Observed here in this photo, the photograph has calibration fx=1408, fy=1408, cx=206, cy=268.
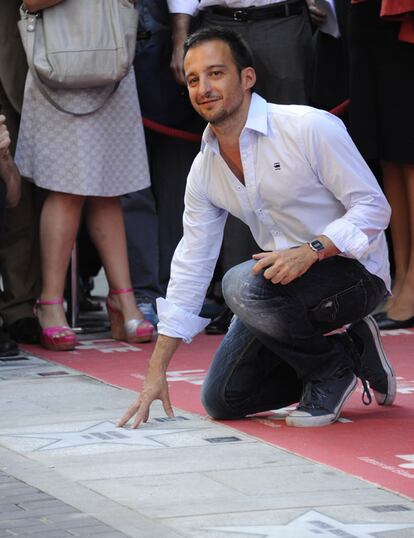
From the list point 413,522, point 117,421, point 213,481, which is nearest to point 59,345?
point 117,421

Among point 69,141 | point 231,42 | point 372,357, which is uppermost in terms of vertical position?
point 231,42

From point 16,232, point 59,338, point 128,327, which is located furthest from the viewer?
point 16,232

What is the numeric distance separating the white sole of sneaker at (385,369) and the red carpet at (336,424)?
1.5 inches

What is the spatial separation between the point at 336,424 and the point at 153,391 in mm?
621

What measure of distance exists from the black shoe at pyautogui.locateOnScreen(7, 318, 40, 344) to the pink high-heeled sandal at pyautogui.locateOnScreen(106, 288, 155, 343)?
35 cm

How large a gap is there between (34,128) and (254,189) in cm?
184

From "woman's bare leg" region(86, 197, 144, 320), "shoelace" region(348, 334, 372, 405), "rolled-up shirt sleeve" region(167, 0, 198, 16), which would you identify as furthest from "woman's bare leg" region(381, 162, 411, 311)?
"shoelace" region(348, 334, 372, 405)

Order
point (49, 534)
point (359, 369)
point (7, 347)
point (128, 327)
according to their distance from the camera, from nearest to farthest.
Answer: point (49, 534)
point (359, 369)
point (7, 347)
point (128, 327)

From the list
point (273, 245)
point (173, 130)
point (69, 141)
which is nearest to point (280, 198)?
point (273, 245)

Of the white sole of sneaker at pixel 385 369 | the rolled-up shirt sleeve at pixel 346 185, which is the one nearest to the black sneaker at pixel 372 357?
the white sole of sneaker at pixel 385 369

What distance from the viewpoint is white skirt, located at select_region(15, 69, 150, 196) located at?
616 cm

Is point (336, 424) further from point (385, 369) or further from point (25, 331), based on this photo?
point (25, 331)

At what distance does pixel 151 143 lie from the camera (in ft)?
23.2

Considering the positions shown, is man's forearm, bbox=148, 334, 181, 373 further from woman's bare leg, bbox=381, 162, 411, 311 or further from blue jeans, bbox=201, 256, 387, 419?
woman's bare leg, bbox=381, 162, 411, 311
